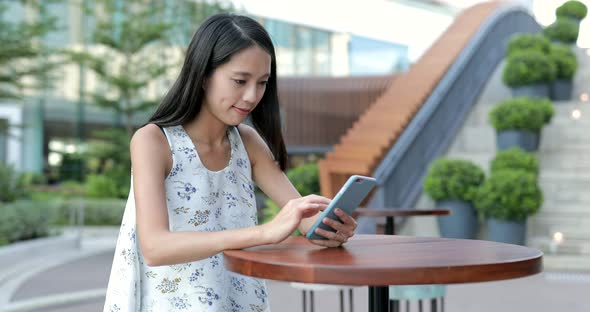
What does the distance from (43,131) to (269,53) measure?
21193 millimetres

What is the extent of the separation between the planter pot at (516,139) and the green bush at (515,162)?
2.05 feet

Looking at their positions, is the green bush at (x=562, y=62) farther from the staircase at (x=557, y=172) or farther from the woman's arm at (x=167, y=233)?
the woman's arm at (x=167, y=233)

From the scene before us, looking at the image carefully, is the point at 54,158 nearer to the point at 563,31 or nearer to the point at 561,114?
the point at 563,31

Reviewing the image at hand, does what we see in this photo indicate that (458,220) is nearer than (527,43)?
Yes

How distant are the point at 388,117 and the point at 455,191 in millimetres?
1441

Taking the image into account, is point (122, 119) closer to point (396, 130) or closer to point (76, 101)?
point (76, 101)

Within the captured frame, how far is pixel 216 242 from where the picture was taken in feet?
5.78

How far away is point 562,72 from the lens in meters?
10.5

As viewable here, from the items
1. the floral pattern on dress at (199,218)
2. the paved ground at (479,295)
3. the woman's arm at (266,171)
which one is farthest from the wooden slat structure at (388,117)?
the floral pattern on dress at (199,218)

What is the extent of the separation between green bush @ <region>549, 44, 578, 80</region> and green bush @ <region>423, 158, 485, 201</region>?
11.1ft

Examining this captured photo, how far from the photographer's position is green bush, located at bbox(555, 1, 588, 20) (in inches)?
476

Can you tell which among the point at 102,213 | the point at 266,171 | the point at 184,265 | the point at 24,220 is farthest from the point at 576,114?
the point at 102,213

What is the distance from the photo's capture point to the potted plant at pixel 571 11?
12.1 m

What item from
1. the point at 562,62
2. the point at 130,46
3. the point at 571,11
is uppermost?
the point at 130,46
